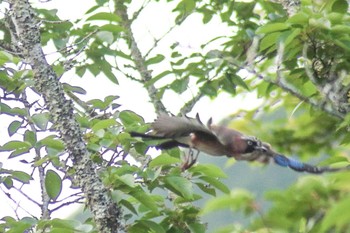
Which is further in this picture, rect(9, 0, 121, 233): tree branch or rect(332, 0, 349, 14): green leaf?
rect(332, 0, 349, 14): green leaf

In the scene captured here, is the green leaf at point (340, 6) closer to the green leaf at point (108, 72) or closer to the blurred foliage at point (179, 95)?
the blurred foliage at point (179, 95)

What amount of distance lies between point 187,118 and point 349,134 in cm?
216

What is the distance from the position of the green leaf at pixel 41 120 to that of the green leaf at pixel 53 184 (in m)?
0.26

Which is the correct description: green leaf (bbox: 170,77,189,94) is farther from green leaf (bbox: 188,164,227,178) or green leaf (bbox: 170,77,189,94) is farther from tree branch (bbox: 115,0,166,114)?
green leaf (bbox: 188,164,227,178)

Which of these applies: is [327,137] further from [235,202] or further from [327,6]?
[235,202]

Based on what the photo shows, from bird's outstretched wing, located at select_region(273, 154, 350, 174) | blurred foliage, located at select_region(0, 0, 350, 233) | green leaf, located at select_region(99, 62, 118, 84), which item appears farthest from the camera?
green leaf, located at select_region(99, 62, 118, 84)

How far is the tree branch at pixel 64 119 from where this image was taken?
397 centimetres

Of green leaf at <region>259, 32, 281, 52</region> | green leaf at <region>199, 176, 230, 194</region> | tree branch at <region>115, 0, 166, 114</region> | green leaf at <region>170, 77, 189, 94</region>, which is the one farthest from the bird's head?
tree branch at <region>115, 0, 166, 114</region>

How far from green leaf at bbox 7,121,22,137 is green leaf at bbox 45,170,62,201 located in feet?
1.34

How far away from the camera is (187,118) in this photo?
2.13 m

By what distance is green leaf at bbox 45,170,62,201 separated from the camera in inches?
169

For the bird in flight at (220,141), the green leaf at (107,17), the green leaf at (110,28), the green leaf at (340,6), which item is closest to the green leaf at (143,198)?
the green leaf at (110,28)

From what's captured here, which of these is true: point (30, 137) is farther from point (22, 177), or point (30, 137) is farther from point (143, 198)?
point (143, 198)

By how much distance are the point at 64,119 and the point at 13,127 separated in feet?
1.96
